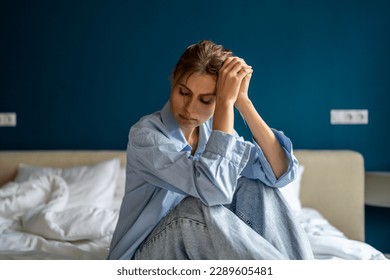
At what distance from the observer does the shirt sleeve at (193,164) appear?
1.53 metres

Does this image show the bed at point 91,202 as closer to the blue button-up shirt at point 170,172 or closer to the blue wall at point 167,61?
the blue wall at point 167,61

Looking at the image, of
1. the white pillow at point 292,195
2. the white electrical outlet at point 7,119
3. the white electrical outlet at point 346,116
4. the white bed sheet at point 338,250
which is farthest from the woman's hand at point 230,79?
the white electrical outlet at point 7,119

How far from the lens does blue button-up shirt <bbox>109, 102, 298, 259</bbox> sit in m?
1.55

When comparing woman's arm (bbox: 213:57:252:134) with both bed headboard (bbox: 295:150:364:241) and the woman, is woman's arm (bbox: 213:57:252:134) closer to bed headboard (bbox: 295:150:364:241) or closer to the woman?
the woman

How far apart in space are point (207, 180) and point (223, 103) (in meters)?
0.23

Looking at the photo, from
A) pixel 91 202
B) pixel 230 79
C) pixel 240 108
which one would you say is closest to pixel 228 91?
pixel 230 79

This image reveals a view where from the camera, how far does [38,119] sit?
11.4 ft

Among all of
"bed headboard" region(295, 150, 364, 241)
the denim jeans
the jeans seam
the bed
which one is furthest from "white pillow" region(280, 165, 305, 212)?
the jeans seam

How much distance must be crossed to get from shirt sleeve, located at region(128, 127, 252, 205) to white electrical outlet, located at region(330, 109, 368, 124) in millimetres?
1929

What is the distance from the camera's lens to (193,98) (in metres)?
1.70

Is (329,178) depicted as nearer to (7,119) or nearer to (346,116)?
(346,116)

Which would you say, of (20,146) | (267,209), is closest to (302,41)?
(20,146)
